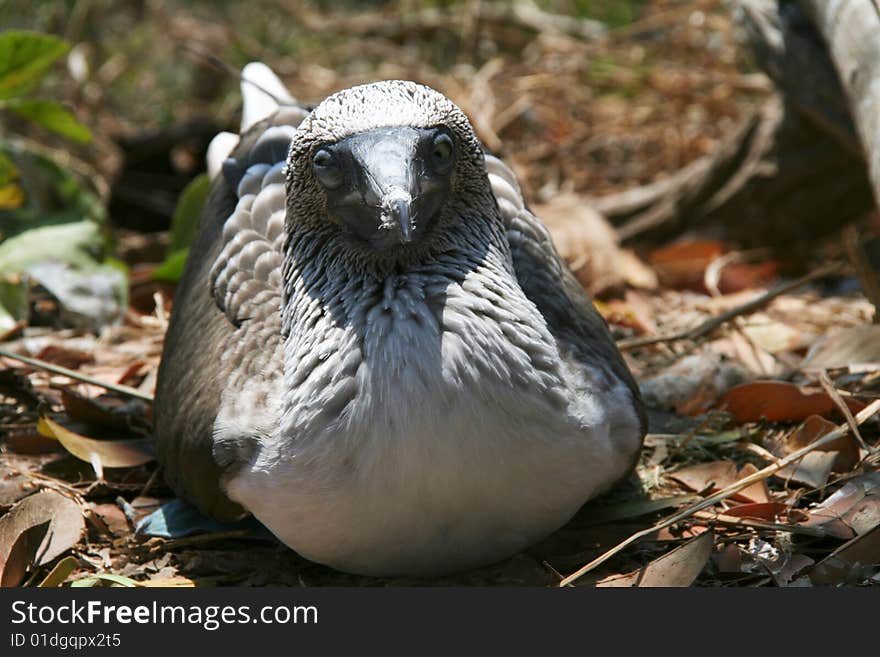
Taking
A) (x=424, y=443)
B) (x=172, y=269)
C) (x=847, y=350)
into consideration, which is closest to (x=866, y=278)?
(x=847, y=350)

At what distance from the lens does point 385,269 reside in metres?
3.06

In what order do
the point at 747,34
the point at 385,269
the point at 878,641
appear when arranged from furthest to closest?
Result: the point at 747,34
the point at 385,269
the point at 878,641

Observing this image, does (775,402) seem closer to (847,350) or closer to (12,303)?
(847,350)

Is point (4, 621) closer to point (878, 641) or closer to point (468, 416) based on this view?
point (468, 416)

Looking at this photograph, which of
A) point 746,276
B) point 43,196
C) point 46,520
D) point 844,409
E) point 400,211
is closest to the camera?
point 400,211

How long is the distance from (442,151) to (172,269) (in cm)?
260

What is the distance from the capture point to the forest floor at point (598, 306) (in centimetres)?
328

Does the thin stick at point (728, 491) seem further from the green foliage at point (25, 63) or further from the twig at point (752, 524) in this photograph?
the green foliage at point (25, 63)

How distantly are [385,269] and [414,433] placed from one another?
0.48 metres

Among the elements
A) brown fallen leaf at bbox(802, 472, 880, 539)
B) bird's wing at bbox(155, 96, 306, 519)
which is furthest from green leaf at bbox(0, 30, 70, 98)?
brown fallen leaf at bbox(802, 472, 880, 539)

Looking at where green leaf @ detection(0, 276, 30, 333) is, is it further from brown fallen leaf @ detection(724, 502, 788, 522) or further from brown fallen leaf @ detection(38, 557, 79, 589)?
brown fallen leaf @ detection(724, 502, 788, 522)

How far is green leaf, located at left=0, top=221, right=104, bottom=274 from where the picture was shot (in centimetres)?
496

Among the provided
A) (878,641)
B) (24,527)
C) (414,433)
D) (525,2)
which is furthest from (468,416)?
(525,2)

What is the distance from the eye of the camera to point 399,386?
284cm
